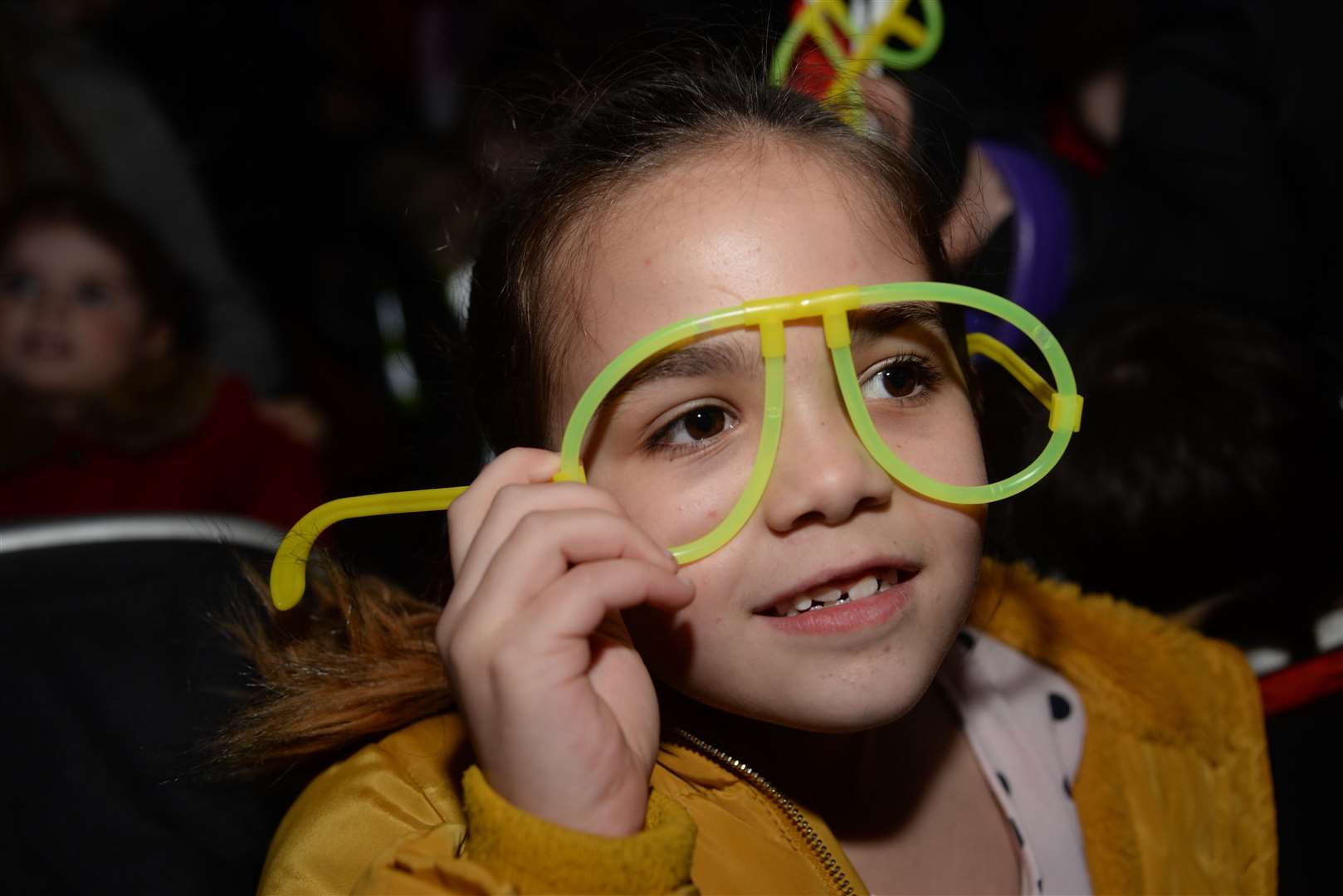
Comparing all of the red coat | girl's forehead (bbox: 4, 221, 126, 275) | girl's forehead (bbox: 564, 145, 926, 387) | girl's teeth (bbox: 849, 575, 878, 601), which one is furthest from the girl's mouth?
girl's forehead (bbox: 4, 221, 126, 275)

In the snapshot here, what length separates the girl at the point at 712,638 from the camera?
0.76m

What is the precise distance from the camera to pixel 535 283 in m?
0.98

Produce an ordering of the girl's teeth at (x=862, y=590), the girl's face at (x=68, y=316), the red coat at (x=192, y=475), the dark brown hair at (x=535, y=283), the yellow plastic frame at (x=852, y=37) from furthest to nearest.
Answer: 1. the girl's face at (x=68, y=316)
2. the red coat at (x=192, y=475)
3. the yellow plastic frame at (x=852, y=37)
4. the dark brown hair at (x=535, y=283)
5. the girl's teeth at (x=862, y=590)

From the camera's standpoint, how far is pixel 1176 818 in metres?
1.14

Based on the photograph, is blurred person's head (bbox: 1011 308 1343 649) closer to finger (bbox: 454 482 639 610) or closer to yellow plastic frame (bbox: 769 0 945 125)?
yellow plastic frame (bbox: 769 0 945 125)

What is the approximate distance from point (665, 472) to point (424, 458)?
1.57 ft

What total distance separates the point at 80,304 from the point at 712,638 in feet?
6.45

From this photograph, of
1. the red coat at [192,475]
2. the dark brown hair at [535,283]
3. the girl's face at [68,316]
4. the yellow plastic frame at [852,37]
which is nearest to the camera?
the dark brown hair at [535,283]

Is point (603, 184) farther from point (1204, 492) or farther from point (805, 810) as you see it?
point (1204, 492)

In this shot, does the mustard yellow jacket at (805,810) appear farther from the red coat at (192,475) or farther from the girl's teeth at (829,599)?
the red coat at (192,475)

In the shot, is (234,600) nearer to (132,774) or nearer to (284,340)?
(132,774)

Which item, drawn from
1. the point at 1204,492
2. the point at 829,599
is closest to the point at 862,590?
the point at 829,599

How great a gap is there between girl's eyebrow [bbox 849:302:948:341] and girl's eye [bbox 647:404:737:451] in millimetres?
117

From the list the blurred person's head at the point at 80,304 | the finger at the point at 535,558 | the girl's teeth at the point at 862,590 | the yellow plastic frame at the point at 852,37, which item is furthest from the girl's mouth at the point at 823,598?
the blurred person's head at the point at 80,304
